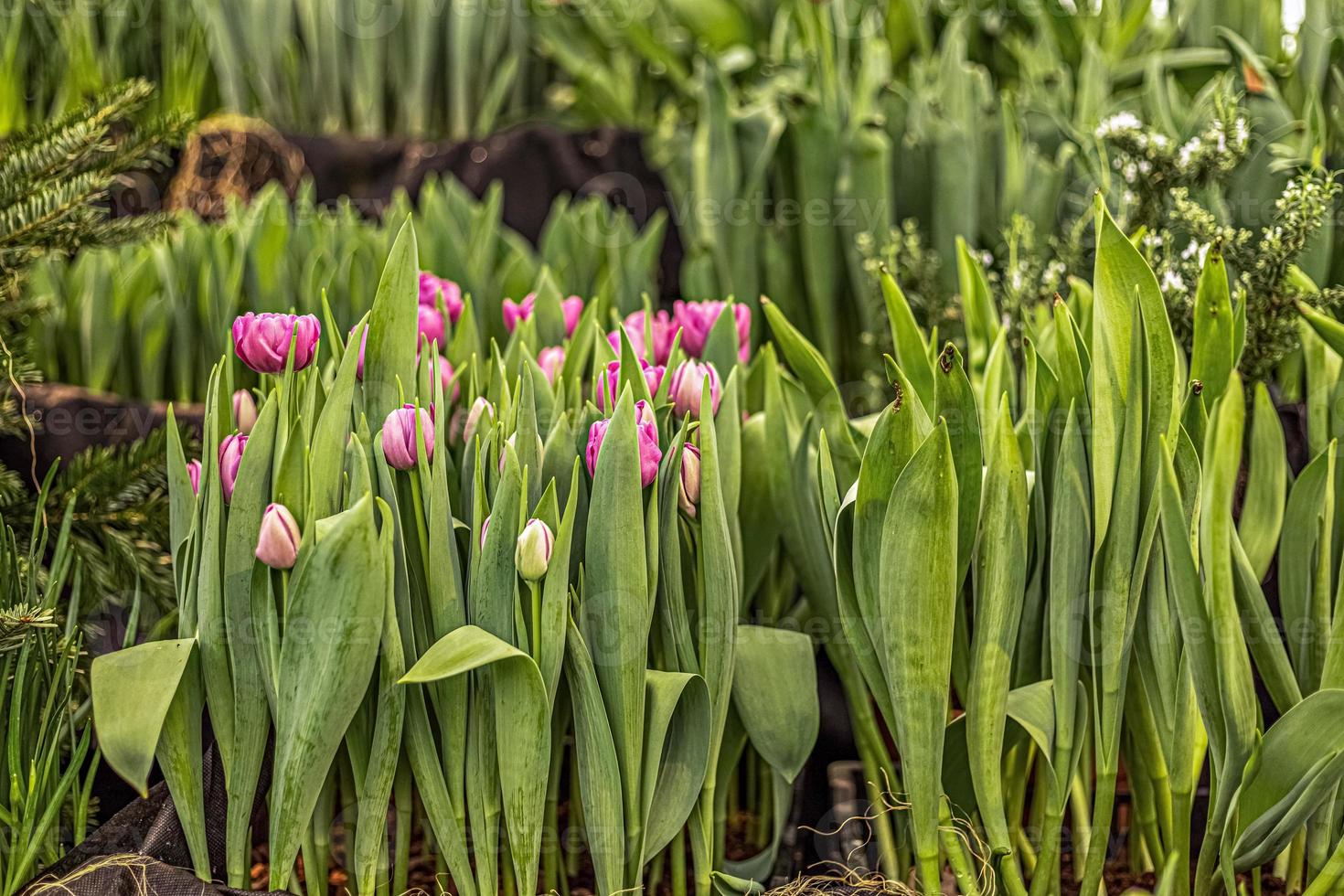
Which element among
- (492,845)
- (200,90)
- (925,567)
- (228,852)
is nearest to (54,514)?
(228,852)

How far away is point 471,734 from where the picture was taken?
67cm

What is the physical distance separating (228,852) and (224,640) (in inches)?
4.9

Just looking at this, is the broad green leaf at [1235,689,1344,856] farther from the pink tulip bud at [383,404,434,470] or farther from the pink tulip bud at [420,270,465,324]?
the pink tulip bud at [420,270,465,324]

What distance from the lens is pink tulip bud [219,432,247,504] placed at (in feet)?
2.15

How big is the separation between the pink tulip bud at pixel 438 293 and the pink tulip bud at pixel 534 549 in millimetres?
383

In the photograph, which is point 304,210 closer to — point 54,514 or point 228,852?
point 54,514

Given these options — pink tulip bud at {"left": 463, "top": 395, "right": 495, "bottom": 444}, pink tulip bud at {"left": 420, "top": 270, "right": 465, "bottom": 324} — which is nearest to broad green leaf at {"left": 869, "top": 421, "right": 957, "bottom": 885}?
pink tulip bud at {"left": 463, "top": 395, "right": 495, "bottom": 444}

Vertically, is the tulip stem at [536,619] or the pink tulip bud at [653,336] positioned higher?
the pink tulip bud at [653,336]

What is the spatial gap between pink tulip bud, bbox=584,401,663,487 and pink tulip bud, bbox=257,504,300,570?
6.5 inches

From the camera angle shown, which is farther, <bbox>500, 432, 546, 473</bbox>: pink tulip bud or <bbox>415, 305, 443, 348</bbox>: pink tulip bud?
<bbox>415, 305, 443, 348</bbox>: pink tulip bud

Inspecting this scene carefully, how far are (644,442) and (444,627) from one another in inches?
6.1

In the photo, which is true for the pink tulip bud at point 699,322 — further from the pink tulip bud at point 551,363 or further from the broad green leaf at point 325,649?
the broad green leaf at point 325,649

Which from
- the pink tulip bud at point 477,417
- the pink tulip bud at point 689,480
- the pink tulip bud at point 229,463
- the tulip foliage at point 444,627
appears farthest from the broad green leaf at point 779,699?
the pink tulip bud at point 229,463

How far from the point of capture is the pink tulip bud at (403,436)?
66cm
